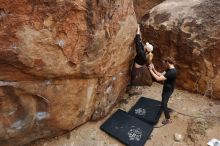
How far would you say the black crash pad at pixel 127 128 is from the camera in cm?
524

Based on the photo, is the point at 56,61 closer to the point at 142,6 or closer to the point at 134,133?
the point at 134,133

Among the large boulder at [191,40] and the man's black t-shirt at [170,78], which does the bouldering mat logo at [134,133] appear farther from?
the large boulder at [191,40]

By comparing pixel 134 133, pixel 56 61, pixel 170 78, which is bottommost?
pixel 134 133

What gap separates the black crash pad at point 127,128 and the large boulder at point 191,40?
1.55m

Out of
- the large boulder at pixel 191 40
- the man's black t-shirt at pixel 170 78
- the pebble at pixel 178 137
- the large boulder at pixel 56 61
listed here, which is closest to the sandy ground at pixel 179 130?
the pebble at pixel 178 137

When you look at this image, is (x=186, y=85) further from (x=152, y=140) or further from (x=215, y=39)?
(x=152, y=140)

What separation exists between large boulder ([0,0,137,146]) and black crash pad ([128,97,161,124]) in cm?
70

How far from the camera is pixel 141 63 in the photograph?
615cm

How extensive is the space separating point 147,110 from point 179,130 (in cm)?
81

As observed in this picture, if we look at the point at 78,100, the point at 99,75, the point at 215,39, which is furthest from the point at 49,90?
the point at 215,39

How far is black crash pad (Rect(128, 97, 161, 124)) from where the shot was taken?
5.72 metres

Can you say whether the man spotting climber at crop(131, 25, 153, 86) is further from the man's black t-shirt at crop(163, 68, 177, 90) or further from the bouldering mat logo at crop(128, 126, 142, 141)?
the bouldering mat logo at crop(128, 126, 142, 141)

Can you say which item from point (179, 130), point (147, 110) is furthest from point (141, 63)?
point (179, 130)

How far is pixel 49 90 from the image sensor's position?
15.4 ft
